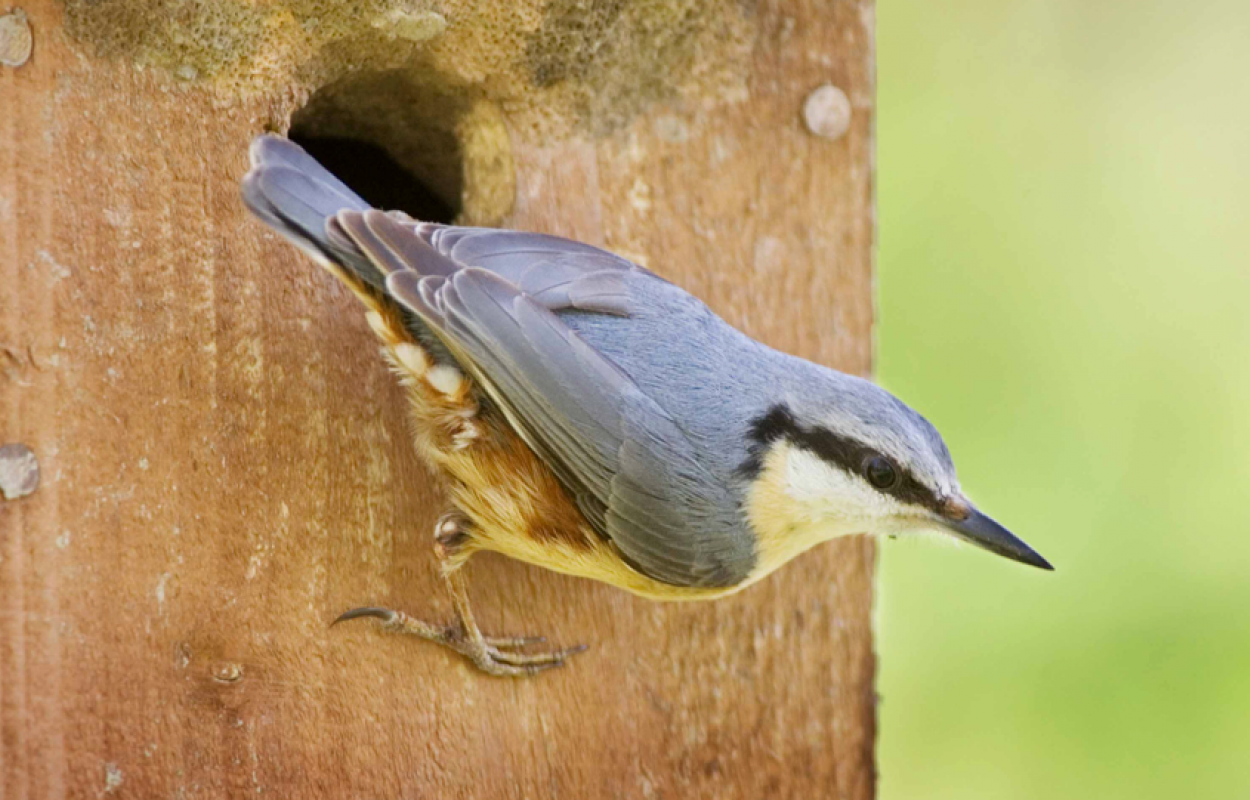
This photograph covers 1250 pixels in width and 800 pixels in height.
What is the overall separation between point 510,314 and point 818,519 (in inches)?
24.1

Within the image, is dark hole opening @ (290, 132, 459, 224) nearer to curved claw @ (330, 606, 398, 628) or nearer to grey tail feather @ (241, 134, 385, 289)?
grey tail feather @ (241, 134, 385, 289)

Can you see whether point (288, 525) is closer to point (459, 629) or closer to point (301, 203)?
point (459, 629)

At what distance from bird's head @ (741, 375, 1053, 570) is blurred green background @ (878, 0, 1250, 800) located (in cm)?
143

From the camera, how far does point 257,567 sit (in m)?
2.33

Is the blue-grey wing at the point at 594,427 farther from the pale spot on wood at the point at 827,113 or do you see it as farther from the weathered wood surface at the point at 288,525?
the pale spot on wood at the point at 827,113

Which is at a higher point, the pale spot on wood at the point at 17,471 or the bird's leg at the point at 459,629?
the pale spot on wood at the point at 17,471

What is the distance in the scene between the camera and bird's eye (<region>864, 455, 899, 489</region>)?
2.30 m

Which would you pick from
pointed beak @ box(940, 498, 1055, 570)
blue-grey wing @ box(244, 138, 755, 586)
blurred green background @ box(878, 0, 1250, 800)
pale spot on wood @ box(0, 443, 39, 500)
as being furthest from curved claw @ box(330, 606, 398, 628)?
blurred green background @ box(878, 0, 1250, 800)

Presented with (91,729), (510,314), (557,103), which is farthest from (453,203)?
(91,729)

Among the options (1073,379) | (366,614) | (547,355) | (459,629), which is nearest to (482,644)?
(459,629)

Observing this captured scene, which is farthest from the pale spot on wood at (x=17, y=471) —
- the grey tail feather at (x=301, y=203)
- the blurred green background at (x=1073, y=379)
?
the blurred green background at (x=1073, y=379)

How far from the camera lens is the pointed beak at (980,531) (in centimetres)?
228

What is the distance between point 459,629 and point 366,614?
164mm

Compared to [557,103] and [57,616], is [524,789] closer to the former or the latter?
[57,616]
